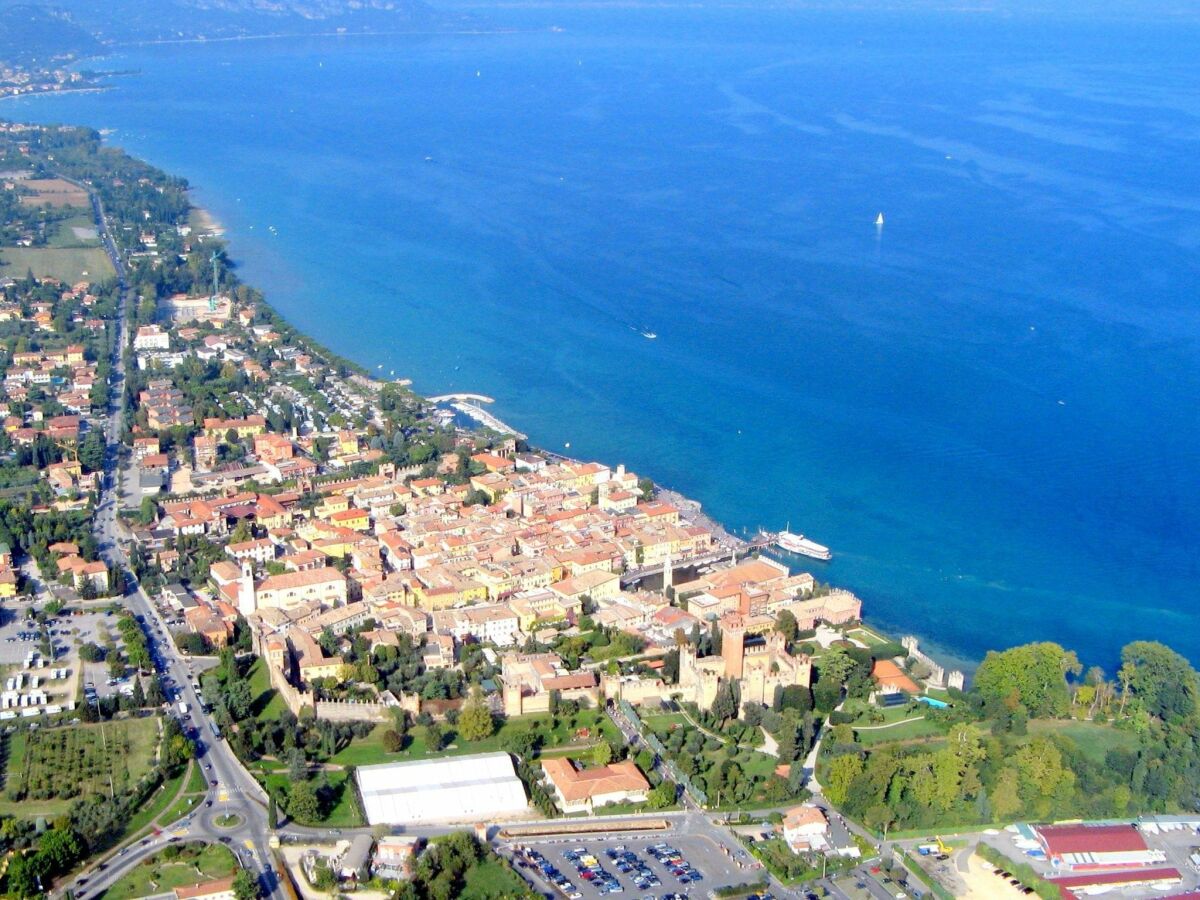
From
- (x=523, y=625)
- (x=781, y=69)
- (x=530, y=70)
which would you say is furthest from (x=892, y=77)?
(x=523, y=625)

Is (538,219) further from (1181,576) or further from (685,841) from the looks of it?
(685,841)

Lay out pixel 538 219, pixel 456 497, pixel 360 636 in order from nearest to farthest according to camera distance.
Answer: pixel 360 636 < pixel 456 497 < pixel 538 219

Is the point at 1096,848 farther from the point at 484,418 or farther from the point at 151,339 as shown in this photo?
the point at 151,339

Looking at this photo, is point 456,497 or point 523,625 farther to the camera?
point 456,497

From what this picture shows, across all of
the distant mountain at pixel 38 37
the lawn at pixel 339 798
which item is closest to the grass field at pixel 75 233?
the lawn at pixel 339 798

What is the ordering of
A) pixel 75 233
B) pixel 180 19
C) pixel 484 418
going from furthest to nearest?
pixel 180 19, pixel 75 233, pixel 484 418

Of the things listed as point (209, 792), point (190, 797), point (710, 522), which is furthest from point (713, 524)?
point (190, 797)

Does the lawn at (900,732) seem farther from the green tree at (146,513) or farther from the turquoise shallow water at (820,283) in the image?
the green tree at (146,513)

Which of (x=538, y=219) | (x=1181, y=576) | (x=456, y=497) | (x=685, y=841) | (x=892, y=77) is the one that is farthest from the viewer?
(x=892, y=77)
